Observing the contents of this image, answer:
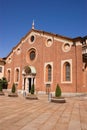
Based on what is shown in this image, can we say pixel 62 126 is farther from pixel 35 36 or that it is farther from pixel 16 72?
pixel 16 72

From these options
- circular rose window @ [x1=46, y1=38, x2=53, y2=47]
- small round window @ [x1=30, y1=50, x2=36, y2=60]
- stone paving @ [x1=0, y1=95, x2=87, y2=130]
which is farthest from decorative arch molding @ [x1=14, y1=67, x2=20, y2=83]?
stone paving @ [x1=0, y1=95, x2=87, y2=130]

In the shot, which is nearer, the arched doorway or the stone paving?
the stone paving

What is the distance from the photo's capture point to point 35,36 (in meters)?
36.0

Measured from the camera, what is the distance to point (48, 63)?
31781mm

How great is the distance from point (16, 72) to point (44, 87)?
34.9ft

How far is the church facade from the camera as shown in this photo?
1068 inches

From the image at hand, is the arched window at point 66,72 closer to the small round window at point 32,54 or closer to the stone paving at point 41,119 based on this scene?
the small round window at point 32,54

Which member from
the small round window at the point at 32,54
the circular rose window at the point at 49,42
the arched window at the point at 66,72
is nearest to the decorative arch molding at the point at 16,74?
the small round window at the point at 32,54

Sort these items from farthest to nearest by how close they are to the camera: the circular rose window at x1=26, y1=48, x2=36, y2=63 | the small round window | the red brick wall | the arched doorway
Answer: the small round window → the circular rose window at x1=26, y1=48, x2=36, y2=63 → the arched doorway → the red brick wall

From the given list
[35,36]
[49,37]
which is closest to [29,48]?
[35,36]

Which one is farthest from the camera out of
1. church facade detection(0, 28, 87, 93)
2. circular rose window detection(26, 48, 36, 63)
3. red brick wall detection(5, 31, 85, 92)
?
circular rose window detection(26, 48, 36, 63)

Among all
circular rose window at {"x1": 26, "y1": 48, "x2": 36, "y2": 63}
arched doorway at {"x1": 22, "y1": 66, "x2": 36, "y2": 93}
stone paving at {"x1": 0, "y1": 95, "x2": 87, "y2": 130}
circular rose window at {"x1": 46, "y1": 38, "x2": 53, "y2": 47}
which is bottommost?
stone paving at {"x1": 0, "y1": 95, "x2": 87, "y2": 130}

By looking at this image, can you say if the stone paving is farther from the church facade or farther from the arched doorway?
the arched doorway

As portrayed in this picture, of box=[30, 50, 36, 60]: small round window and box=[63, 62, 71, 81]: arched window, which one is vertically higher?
box=[30, 50, 36, 60]: small round window
